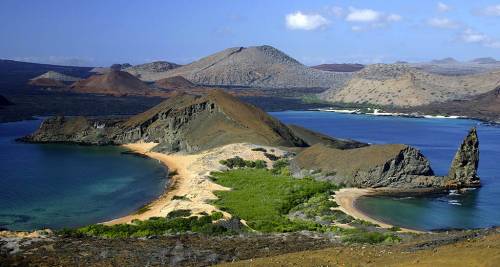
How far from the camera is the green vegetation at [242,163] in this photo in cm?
6372

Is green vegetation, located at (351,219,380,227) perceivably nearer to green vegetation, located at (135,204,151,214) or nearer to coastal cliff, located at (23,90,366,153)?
green vegetation, located at (135,204,151,214)

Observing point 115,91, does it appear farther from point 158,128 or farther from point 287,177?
point 287,177

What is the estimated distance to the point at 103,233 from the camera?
37.0 metres

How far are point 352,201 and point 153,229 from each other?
19.6 meters

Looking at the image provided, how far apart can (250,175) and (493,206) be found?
21787 mm

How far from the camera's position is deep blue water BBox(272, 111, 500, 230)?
46250 mm

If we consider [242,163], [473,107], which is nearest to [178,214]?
[242,163]

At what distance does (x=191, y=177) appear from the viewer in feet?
196

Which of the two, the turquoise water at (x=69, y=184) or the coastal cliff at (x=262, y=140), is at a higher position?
the coastal cliff at (x=262, y=140)

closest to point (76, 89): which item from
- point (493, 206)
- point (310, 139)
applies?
point (310, 139)

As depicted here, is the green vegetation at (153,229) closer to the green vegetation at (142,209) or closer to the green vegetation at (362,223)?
the green vegetation at (142,209)

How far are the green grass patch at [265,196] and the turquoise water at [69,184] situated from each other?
23.9 ft

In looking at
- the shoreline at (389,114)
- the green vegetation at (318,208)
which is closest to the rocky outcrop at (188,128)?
the green vegetation at (318,208)

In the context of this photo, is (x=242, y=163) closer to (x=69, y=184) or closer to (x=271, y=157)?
(x=271, y=157)
